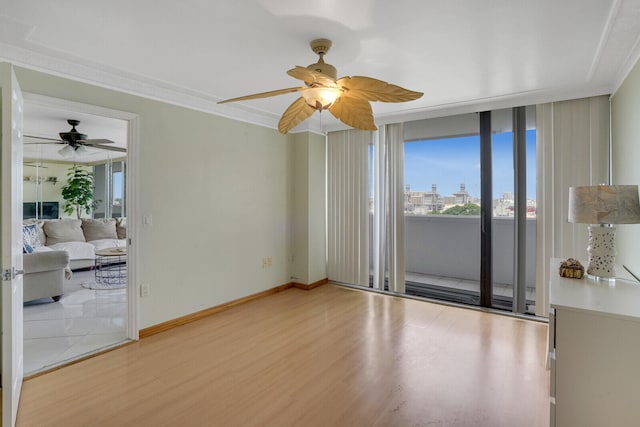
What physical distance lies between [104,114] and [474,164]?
16.1 feet

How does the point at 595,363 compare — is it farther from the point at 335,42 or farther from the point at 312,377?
the point at 335,42

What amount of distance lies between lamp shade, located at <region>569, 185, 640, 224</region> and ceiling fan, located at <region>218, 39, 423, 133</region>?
1.13 m

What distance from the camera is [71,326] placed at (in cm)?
341

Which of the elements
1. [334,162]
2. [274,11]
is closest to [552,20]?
[274,11]

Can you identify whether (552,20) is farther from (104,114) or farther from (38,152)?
(38,152)

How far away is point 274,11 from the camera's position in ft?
6.29

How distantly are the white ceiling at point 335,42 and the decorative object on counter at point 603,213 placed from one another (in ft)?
3.29

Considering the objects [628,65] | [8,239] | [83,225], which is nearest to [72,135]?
[83,225]

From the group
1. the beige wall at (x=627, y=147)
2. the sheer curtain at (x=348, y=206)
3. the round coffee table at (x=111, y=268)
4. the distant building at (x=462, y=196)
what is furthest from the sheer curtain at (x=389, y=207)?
the round coffee table at (x=111, y=268)

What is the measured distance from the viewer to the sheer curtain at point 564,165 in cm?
314

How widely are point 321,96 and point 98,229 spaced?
662 cm

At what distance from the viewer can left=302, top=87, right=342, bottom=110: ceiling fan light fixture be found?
206 cm

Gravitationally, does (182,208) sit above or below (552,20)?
below

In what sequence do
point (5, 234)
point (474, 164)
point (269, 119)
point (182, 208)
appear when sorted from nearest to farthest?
point (5, 234) < point (182, 208) < point (269, 119) < point (474, 164)
